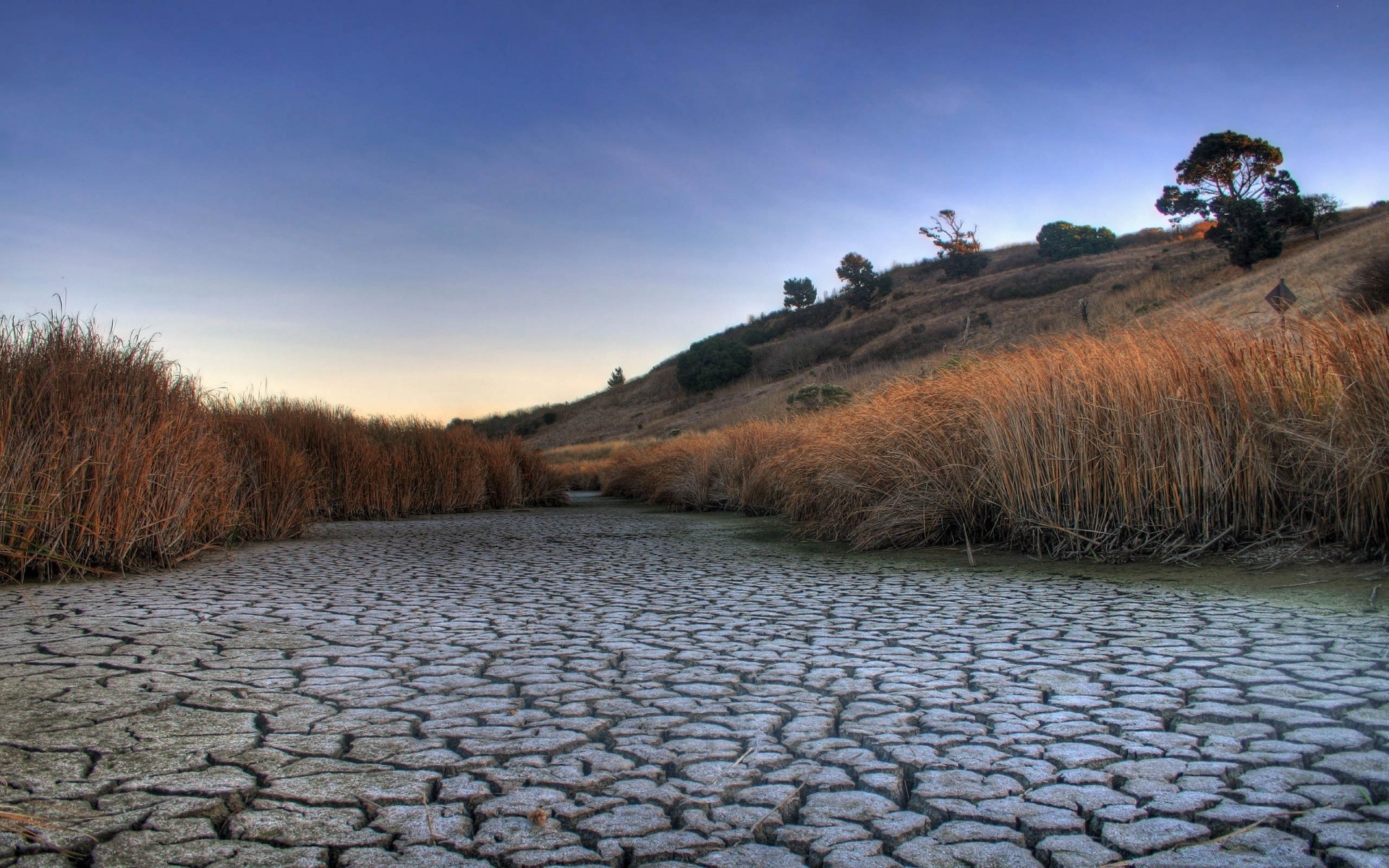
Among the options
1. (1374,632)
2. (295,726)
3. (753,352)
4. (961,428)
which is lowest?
(1374,632)

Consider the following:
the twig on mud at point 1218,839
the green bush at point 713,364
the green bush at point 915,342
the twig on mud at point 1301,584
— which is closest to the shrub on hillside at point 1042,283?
the green bush at point 915,342

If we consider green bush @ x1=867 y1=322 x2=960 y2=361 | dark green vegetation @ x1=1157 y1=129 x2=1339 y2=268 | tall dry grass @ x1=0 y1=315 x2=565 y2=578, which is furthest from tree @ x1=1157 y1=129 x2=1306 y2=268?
tall dry grass @ x1=0 y1=315 x2=565 y2=578

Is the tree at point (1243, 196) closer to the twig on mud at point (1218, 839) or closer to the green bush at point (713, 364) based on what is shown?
the green bush at point (713, 364)

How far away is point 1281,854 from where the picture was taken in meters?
1.32

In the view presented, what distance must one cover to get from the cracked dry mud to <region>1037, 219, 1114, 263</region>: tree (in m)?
49.8

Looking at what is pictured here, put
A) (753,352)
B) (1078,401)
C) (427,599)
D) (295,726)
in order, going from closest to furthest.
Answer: (295,726), (427,599), (1078,401), (753,352)

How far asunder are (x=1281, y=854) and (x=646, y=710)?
1360 mm

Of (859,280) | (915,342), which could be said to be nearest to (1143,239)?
(859,280)

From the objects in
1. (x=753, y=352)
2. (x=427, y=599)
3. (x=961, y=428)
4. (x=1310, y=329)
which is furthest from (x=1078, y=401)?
(x=753, y=352)

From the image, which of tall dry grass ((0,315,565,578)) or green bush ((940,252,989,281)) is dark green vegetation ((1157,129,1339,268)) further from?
tall dry grass ((0,315,565,578))

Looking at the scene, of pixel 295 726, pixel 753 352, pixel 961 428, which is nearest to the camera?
pixel 295 726

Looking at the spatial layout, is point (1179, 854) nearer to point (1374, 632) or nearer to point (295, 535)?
point (1374, 632)

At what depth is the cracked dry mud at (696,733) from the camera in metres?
1.40

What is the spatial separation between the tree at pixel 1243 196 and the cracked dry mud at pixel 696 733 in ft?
106
